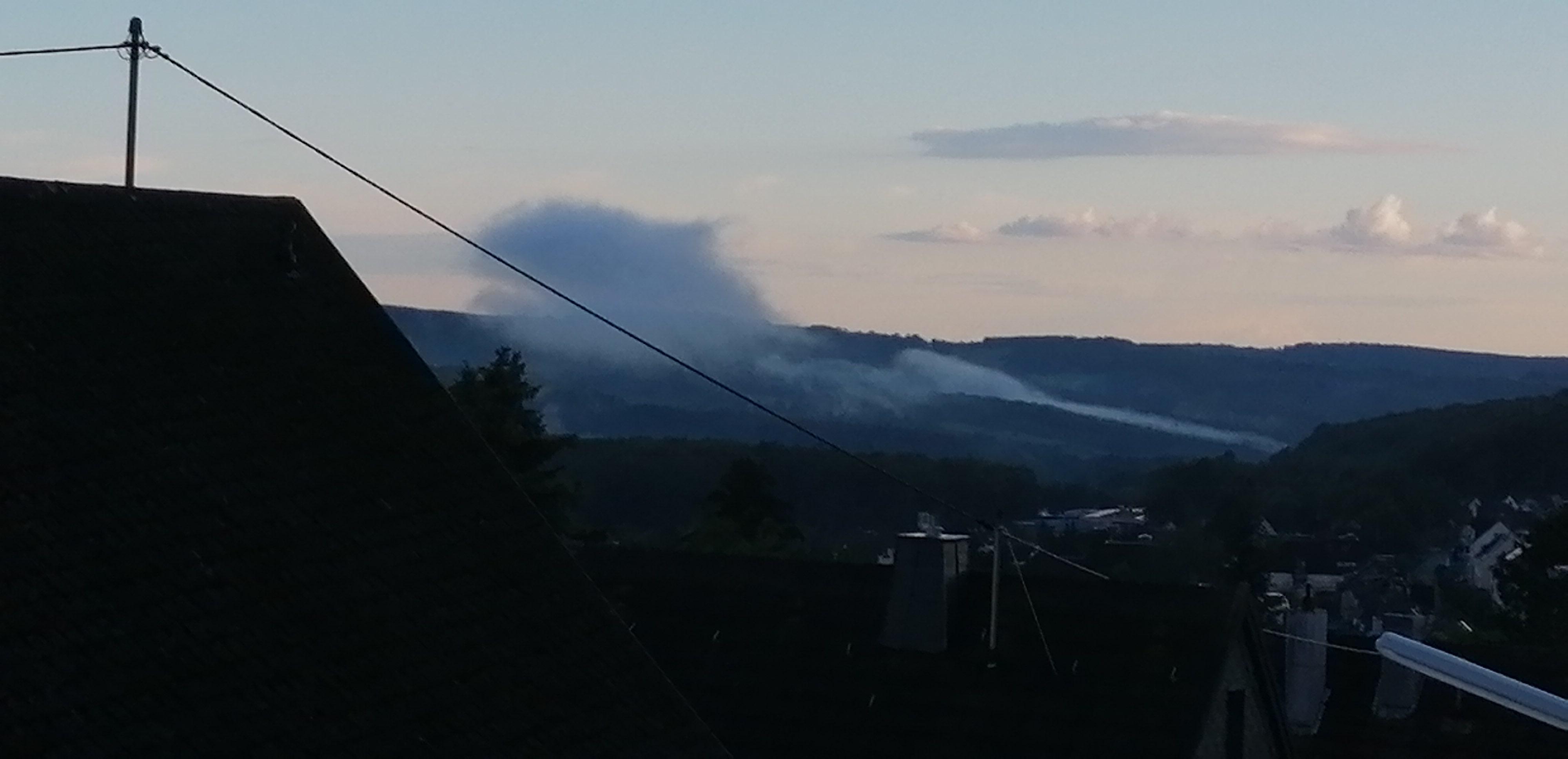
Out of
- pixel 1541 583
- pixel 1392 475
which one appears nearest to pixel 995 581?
pixel 1541 583

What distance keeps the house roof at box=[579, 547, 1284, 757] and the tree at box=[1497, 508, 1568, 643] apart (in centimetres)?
3763

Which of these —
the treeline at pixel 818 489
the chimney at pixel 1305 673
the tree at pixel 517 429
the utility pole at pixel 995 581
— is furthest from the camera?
the treeline at pixel 818 489

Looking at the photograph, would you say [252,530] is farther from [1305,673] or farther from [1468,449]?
[1468,449]

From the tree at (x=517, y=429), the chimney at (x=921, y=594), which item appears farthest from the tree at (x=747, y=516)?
the chimney at (x=921, y=594)

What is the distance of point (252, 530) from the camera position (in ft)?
40.4

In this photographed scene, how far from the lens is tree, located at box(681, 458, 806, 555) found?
238 ft

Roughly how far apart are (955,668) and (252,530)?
10.5m

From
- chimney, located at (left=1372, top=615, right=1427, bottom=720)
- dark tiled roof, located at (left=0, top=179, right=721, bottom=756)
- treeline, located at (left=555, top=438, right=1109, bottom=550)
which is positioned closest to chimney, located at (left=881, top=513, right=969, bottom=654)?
chimney, located at (left=1372, top=615, right=1427, bottom=720)

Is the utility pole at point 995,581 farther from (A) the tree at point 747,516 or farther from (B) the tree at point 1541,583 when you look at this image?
(A) the tree at point 747,516

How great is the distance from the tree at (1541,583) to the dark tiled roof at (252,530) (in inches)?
1848

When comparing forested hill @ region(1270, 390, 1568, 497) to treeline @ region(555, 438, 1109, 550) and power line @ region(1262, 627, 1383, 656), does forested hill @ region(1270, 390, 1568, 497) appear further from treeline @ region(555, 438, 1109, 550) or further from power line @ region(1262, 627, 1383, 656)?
power line @ region(1262, 627, 1383, 656)

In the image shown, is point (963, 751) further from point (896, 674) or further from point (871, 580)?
point (871, 580)

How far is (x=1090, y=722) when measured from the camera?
68.4 ft

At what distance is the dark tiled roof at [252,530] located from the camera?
1104 centimetres
